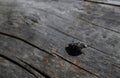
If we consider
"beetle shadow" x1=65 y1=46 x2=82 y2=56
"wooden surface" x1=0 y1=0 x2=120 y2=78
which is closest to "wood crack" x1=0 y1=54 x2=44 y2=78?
"wooden surface" x1=0 y1=0 x2=120 y2=78

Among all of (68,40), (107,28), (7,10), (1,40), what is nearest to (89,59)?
(68,40)

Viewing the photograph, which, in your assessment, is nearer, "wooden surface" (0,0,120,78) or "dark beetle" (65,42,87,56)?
"wooden surface" (0,0,120,78)

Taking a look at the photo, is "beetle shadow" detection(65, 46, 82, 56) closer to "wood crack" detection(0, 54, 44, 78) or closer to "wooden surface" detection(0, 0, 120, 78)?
"wooden surface" detection(0, 0, 120, 78)

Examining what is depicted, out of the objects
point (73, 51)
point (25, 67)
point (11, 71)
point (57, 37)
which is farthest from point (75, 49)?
point (11, 71)

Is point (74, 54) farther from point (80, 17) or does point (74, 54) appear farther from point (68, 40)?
point (80, 17)

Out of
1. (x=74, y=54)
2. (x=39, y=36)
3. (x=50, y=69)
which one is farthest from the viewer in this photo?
(x=39, y=36)

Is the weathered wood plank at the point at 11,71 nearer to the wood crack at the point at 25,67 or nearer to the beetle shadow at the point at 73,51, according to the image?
the wood crack at the point at 25,67

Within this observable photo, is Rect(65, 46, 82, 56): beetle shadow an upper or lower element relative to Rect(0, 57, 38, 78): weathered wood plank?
upper

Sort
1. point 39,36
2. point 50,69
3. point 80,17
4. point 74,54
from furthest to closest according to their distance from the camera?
1. point 80,17
2. point 39,36
3. point 74,54
4. point 50,69
